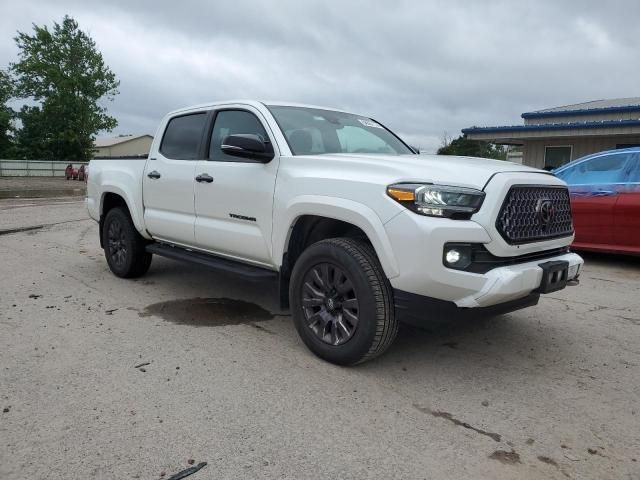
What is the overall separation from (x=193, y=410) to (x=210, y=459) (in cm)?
53

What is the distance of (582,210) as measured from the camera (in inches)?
301

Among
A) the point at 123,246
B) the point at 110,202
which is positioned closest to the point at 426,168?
the point at 123,246

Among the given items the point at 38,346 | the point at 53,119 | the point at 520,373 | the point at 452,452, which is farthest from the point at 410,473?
the point at 53,119

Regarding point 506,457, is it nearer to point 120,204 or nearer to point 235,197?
point 235,197

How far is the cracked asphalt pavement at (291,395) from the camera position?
2.61 meters

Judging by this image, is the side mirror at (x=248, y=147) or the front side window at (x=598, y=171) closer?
the side mirror at (x=248, y=147)

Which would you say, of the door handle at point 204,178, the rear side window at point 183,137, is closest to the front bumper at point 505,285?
the door handle at point 204,178

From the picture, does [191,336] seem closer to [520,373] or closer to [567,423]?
[520,373]

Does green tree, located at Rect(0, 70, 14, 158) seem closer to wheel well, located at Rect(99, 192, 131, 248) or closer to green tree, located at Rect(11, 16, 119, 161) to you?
green tree, located at Rect(11, 16, 119, 161)

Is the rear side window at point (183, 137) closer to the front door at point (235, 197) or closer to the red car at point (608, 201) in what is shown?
the front door at point (235, 197)

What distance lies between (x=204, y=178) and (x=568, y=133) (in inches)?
578

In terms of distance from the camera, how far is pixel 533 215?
141 inches

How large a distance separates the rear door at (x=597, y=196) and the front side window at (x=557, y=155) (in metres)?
10.4

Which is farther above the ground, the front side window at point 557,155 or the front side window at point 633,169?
the front side window at point 557,155
